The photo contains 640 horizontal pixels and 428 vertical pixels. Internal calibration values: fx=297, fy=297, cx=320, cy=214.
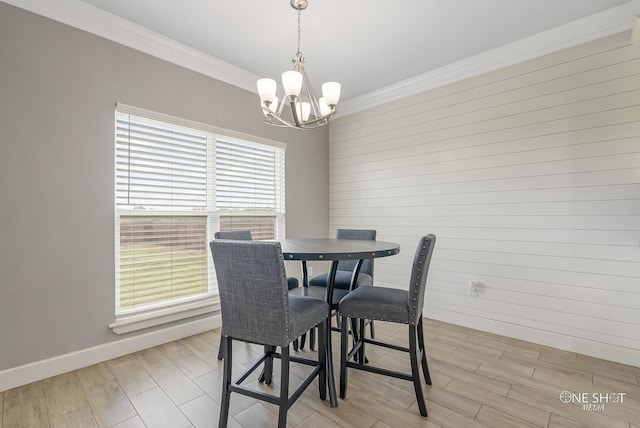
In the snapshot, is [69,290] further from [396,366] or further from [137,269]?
[396,366]

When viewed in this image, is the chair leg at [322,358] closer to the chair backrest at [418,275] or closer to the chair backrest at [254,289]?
the chair backrest at [254,289]

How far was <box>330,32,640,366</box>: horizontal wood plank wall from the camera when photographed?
2312mm

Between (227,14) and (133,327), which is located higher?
(227,14)

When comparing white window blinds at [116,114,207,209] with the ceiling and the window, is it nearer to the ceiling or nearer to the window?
the window

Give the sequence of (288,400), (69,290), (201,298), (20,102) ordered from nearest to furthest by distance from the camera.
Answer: (288,400) < (20,102) < (69,290) < (201,298)

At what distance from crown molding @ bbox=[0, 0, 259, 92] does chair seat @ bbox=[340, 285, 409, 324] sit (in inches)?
102

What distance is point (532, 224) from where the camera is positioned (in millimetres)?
Result: 2695

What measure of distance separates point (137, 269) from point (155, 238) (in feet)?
0.97

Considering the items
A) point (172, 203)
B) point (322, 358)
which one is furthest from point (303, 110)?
point (322, 358)

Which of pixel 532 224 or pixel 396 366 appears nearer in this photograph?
pixel 396 366

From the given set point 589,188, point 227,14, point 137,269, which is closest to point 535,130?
point 589,188

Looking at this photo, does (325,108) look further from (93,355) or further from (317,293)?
(93,355)

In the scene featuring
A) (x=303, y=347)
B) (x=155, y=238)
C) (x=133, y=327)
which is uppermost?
(x=155, y=238)

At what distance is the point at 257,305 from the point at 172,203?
5.77 feet
